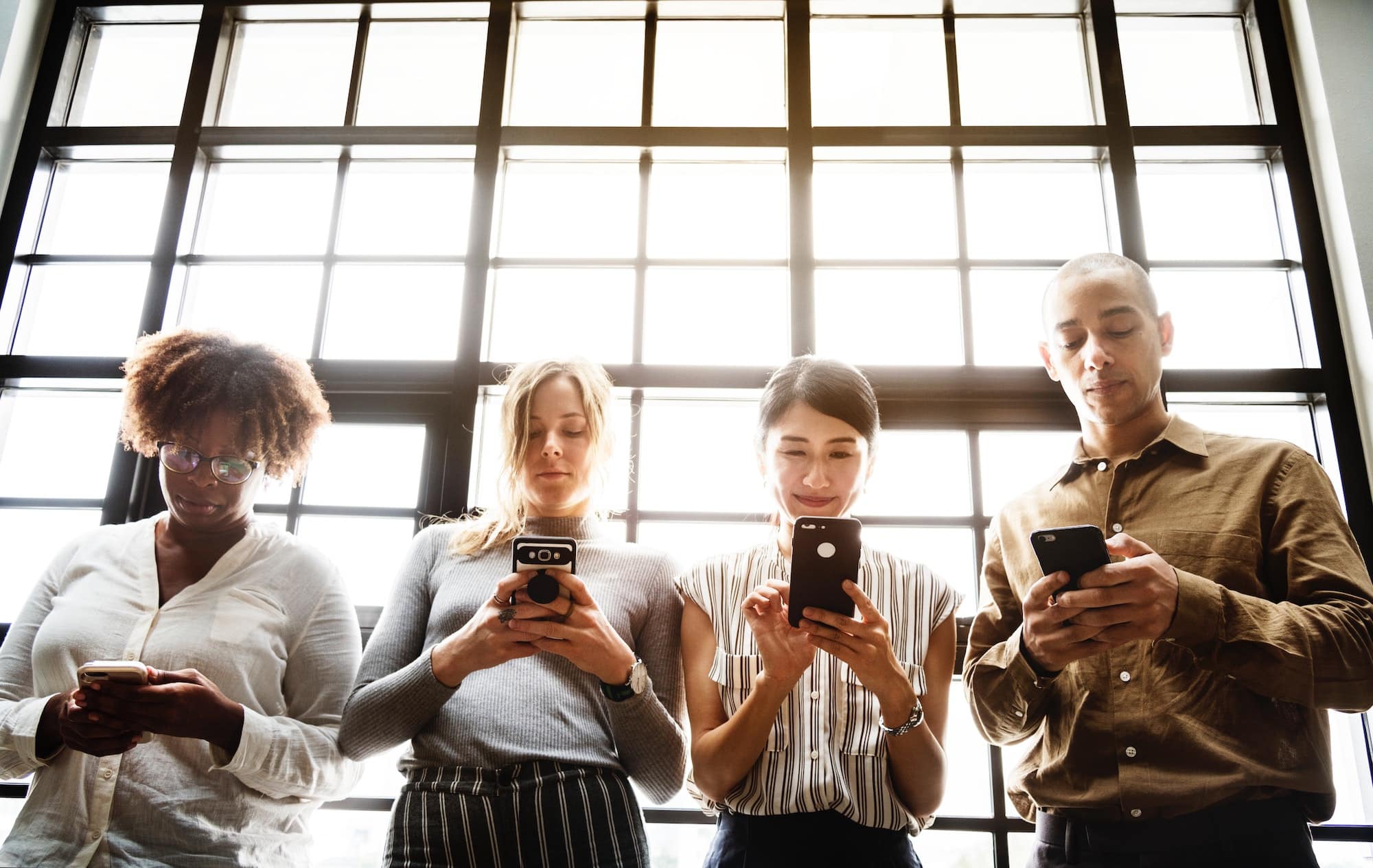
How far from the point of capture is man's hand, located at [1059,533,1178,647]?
4.17 ft

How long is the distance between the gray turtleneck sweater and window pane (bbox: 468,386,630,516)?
486mm

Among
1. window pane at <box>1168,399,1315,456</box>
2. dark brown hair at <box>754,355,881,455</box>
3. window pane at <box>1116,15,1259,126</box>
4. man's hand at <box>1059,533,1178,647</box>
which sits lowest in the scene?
man's hand at <box>1059,533,1178,647</box>

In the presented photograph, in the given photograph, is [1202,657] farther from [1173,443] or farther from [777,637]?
[777,637]

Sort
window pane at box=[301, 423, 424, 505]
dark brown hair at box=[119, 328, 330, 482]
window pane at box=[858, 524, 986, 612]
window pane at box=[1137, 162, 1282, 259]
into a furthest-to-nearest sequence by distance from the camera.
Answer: window pane at box=[1137, 162, 1282, 259] → window pane at box=[301, 423, 424, 505] → window pane at box=[858, 524, 986, 612] → dark brown hair at box=[119, 328, 330, 482]

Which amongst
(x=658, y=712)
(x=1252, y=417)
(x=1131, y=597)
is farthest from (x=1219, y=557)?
(x=1252, y=417)

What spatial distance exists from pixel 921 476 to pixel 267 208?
7.53 ft

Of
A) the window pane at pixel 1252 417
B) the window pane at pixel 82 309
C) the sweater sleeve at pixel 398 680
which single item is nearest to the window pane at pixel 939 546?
the window pane at pixel 1252 417

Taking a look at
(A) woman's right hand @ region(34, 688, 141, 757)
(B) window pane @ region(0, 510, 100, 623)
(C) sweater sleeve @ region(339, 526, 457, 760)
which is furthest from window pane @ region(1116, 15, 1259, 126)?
(B) window pane @ region(0, 510, 100, 623)

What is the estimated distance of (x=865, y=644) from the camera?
1340 mm

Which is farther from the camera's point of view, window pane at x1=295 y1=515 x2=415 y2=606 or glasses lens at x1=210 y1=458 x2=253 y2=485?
window pane at x1=295 y1=515 x2=415 y2=606

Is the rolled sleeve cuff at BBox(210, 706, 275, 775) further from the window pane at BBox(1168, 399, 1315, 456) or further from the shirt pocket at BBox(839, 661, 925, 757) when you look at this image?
the window pane at BBox(1168, 399, 1315, 456)

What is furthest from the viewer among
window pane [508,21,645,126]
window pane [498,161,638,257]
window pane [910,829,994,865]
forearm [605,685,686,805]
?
window pane [508,21,645,126]

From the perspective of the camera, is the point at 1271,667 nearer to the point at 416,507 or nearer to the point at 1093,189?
the point at 1093,189

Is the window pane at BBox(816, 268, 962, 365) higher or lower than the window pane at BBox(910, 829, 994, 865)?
higher
